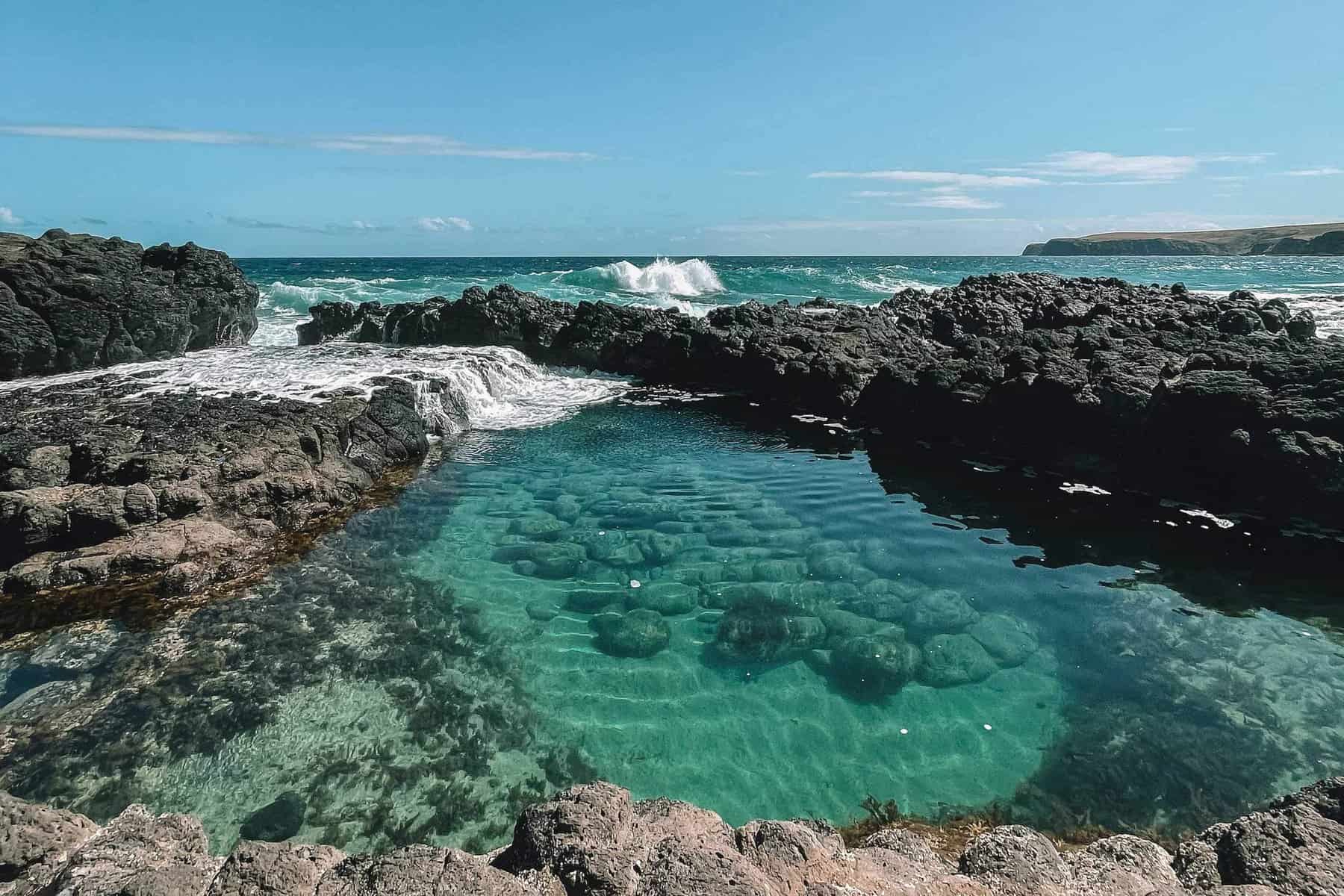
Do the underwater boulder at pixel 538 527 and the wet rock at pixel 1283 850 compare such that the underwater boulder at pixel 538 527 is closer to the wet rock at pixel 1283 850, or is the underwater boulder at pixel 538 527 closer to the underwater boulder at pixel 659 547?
the underwater boulder at pixel 659 547

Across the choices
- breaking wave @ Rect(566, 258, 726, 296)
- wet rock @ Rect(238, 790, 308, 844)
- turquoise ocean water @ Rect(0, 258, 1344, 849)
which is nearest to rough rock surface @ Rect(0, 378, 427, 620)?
turquoise ocean water @ Rect(0, 258, 1344, 849)

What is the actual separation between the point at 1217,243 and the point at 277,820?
18146 centimetres

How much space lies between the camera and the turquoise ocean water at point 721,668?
622 cm

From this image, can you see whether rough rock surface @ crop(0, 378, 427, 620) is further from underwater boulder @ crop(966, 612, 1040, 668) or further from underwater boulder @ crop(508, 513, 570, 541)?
underwater boulder @ crop(966, 612, 1040, 668)

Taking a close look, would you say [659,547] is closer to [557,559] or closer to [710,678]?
[557,559]

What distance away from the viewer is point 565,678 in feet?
25.8

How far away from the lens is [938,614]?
901cm

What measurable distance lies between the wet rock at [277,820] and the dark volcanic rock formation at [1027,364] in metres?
14.3

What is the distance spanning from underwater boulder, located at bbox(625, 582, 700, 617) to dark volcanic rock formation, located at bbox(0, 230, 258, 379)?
2008 centimetres

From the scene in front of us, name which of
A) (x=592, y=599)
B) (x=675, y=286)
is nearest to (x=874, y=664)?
(x=592, y=599)

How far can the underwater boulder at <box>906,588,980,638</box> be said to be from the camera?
869 cm

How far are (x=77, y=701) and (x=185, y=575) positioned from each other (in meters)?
2.35

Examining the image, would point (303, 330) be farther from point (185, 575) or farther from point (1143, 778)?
point (1143, 778)

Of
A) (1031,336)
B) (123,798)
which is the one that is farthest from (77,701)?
(1031,336)
